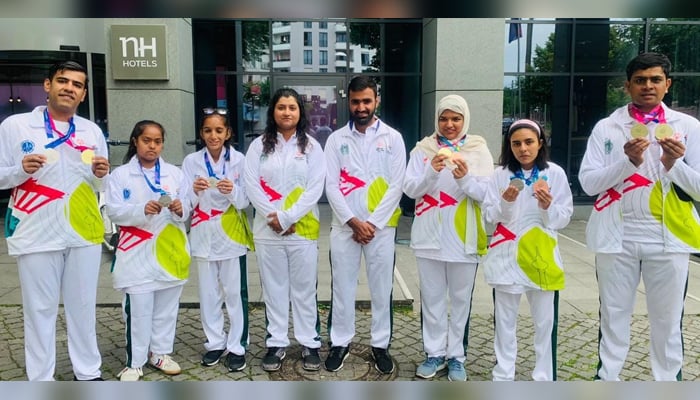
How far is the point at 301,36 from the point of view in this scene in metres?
10.3

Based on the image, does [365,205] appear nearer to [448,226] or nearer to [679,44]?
[448,226]

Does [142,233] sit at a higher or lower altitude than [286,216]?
lower

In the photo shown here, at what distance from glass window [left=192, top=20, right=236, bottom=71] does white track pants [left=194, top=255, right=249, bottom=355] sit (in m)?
7.14

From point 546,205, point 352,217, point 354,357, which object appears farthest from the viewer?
point 354,357

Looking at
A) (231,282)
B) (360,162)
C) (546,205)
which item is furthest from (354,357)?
(546,205)

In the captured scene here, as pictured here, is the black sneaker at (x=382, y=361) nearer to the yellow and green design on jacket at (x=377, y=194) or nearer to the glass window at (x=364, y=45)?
the yellow and green design on jacket at (x=377, y=194)

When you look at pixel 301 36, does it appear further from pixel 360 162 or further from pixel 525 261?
pixel 525 261

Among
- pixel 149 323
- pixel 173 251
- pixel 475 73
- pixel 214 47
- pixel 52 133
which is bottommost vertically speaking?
pixel 149 323

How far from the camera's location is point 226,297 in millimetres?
4082

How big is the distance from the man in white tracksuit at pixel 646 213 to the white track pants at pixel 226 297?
257 centimetres

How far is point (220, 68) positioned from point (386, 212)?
24.9ft

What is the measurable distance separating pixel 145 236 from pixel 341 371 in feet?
5.85

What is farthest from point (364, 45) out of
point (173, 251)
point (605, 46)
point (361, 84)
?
point (173, 251)

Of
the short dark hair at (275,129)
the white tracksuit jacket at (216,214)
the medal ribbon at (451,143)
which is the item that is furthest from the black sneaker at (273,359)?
the medal ribbon at (451,143)
